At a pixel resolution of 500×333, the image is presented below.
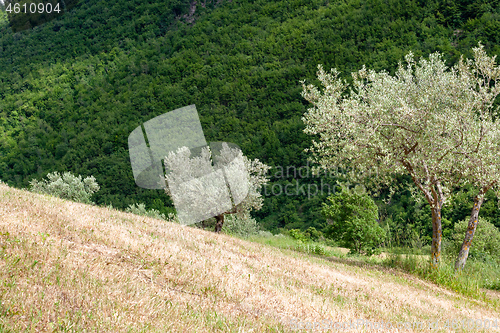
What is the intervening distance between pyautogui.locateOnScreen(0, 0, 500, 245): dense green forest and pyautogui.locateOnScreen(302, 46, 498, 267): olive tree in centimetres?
4827

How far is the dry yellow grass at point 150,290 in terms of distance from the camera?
12.2 feet

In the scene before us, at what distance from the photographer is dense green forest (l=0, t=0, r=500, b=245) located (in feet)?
286

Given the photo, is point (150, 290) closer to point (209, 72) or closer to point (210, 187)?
point (210, 187)

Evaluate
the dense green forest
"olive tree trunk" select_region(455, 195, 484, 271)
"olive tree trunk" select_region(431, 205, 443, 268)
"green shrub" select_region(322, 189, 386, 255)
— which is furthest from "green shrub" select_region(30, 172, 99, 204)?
"olive tree trunk" select_region(455, 195, 484, 271)

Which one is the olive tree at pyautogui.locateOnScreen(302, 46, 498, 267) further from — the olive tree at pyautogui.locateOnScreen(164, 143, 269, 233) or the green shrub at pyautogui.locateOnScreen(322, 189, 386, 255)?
the olive tree at pyautogui.locateOnScreen(164, 143, 269, 233)

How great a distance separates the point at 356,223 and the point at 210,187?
32.2ft

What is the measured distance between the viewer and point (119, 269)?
17.7 feet

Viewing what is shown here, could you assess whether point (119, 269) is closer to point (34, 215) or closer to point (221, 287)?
point (221, 287)

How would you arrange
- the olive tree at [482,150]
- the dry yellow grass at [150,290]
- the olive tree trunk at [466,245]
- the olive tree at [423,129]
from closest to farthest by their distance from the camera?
the dry yellow grass at [150,290], the olive tree at [482,150], the olive tree at [423,129], the olive tree trunk at [466,245]

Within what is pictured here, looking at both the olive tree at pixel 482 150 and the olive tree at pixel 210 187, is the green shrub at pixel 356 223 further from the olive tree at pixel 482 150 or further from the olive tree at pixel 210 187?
the olive tree at pixel 482 150

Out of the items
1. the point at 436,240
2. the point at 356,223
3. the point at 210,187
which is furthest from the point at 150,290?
the point at 356,223

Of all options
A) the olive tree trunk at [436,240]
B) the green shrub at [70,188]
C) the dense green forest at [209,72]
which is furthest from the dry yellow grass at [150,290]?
the dense green forest at [209,72]

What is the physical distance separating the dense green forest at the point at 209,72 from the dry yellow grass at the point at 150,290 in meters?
56.0

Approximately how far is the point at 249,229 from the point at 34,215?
29.7 meters
